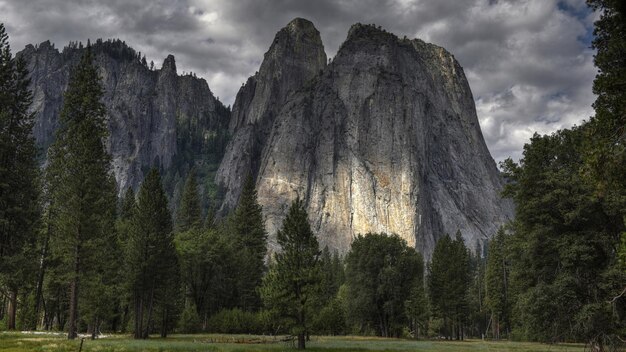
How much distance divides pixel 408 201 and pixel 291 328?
16132 centimetres

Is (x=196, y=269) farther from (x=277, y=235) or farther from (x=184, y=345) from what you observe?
(x=184, y=345)

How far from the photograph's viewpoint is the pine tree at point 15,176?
3506cm

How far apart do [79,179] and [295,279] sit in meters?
18.7

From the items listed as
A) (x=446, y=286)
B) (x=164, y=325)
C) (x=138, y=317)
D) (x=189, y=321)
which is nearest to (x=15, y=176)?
(x=138, y=317)

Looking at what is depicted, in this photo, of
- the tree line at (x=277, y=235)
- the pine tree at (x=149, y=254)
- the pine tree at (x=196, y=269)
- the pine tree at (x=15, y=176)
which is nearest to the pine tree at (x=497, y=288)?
the tree line at (x=277, y=235)

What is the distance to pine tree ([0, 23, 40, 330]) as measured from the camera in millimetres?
35062

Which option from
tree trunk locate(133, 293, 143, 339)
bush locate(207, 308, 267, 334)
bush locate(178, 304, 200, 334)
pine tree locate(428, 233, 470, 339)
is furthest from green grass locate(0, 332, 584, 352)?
pine tree locate(428, 233, 470, 339)

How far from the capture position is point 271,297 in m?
37.9

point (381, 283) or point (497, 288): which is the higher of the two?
point (381, 283)

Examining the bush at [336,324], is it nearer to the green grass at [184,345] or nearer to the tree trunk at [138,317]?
the green grass at [184,345]

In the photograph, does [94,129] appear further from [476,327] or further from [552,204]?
[476,327]

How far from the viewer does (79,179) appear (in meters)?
38.7

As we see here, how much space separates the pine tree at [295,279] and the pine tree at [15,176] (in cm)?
1808

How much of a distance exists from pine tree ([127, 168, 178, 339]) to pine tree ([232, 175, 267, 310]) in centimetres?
2158
